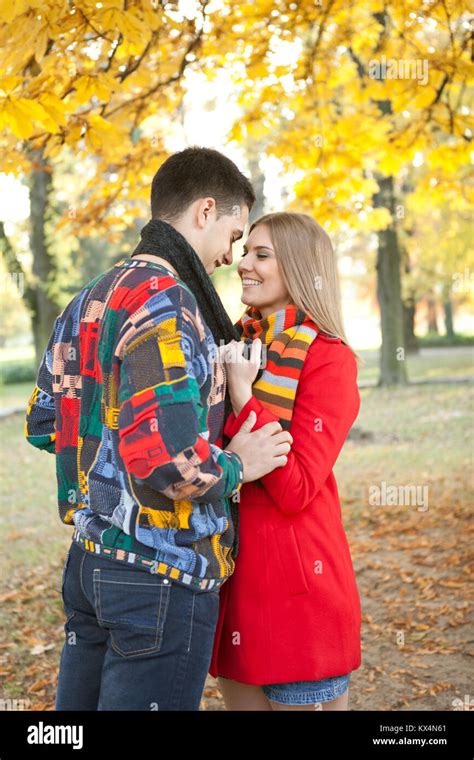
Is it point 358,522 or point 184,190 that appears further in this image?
point 358,522

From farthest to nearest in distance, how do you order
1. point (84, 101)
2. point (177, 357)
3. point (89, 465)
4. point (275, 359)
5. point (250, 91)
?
point (250, 91), point (84, 101), point (275, 359), point (89, 465), point (177, 357)

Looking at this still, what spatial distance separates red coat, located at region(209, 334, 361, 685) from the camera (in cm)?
236

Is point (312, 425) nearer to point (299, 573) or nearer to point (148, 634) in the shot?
point (299, 573)

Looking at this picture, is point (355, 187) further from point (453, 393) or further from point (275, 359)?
point (453, 393)

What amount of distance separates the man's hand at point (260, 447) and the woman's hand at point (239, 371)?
0.08m

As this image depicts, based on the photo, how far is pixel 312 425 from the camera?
7.73ft

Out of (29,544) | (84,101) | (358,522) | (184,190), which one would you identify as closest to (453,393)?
(358,522)

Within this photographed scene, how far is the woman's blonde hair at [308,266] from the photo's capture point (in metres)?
2.56

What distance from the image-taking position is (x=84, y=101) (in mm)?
3629

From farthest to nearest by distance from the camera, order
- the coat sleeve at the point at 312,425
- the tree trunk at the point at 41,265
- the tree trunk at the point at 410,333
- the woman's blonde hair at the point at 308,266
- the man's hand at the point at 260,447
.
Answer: the tree trunk at the point at 410,333, the tree trunk at the point at 41,265, the woman's blonde hair at the point at 308,266, the coat sleeve at the point at 312,425, the man's hand at the point at 260,447

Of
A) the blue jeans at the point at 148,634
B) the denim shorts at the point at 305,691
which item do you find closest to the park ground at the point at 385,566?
the denim shorts at the point at 305,691

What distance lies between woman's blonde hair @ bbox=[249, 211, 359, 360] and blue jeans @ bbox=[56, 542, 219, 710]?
983 mm

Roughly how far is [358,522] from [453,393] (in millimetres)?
9637

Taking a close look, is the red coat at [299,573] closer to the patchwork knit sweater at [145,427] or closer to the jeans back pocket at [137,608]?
the patchwork knit sweater at [145,427]
